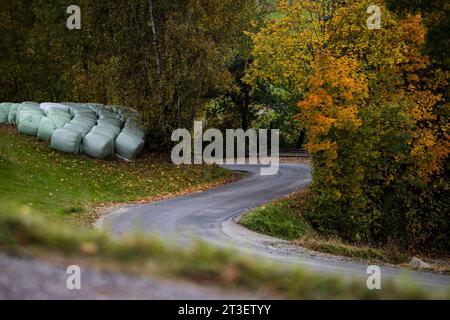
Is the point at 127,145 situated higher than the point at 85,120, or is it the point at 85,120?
the point at 85,120

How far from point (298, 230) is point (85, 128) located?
453 inches

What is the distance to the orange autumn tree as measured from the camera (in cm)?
2112

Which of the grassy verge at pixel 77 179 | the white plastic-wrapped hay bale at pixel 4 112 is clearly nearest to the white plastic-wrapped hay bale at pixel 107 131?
the grassy verge at pixel 77 179

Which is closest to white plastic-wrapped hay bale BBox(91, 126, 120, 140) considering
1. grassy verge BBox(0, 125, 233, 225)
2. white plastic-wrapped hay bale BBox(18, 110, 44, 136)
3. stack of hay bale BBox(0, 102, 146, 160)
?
stack of hay bale BBox(0, 102, 146, 160)

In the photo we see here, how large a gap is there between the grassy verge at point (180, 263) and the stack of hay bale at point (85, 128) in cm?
1760

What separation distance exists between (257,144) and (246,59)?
8750 millimetres

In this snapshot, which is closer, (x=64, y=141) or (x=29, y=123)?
(x=64, y=141)

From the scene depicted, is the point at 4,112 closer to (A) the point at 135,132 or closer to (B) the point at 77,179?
(A) the point at 135,132

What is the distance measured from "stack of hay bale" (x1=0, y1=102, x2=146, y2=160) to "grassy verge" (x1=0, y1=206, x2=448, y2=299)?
1760 cm

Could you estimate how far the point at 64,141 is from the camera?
25047mm

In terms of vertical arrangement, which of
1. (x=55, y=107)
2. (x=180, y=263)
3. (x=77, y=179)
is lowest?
(x=77, y=179)

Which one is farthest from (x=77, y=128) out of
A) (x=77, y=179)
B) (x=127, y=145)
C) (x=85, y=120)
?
(x=77, y=179)

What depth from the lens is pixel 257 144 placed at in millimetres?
46938
